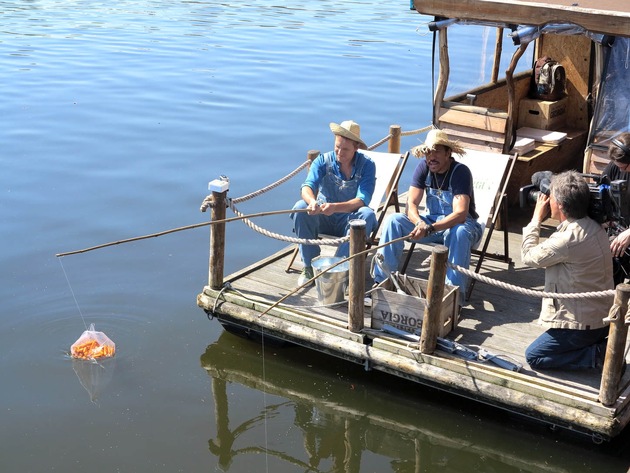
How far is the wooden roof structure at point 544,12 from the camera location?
768 centimetres

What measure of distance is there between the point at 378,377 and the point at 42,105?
10.1 meters

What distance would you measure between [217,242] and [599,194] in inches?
117

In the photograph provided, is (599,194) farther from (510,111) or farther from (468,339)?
(510,111)

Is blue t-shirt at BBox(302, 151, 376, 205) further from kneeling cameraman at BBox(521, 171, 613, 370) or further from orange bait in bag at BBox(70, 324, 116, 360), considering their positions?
orange bait in bag at BBox(70, 324, 116, 360)

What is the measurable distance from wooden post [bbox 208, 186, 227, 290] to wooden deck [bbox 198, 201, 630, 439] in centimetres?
12

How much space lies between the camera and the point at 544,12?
7.89 meters

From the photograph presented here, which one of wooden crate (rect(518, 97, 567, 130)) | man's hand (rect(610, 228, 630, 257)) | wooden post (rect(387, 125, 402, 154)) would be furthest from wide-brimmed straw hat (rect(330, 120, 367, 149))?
wooden crate (rect(518, 97, 567, 130))

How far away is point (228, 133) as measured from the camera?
46.2 feet

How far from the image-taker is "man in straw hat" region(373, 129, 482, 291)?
6.90m

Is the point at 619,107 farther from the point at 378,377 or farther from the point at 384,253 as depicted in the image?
the point at 378,377

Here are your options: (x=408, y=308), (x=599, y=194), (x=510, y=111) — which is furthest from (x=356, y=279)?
(x=510, y=111)

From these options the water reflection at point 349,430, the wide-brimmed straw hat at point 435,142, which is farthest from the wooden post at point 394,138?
the water reflection at point 349,430

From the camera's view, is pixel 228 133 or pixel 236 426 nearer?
pixel 236 426

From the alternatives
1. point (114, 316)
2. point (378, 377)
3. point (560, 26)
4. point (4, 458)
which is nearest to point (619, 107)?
point (560, 26)
